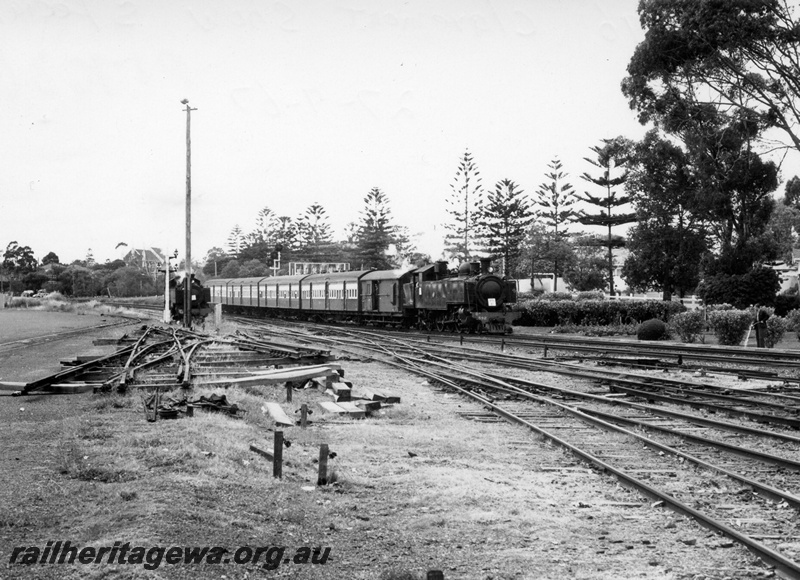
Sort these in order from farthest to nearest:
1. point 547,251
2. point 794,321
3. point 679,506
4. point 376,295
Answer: point 547,251, point 376,295, point 794,321, point 679,506

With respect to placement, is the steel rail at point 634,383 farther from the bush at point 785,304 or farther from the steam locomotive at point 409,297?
the bush at point 785,304

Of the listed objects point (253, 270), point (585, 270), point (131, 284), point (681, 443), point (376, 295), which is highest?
point (253, 270)

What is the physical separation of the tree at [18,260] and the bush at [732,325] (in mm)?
87814

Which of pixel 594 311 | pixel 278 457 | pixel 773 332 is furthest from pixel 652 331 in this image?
pixel 278 457

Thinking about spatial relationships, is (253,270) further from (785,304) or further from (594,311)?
(785,304)

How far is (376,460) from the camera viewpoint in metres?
8.32

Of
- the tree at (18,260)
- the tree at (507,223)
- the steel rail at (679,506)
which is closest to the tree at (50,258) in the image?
the tree at (18,260)

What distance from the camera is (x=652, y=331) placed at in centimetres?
2647

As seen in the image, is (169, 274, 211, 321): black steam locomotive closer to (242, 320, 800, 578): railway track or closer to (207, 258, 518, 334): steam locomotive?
(207, 258, 518, 334): steam locomotive

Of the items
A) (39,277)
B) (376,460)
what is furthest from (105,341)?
(39,277)

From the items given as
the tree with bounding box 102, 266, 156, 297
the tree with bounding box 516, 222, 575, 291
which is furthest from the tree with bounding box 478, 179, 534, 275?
the tree with bounding box 102, 266, 156, 297

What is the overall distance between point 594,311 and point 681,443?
23708mm

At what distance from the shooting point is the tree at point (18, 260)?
9200 centimetres

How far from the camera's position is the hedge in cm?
3098
